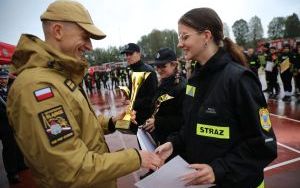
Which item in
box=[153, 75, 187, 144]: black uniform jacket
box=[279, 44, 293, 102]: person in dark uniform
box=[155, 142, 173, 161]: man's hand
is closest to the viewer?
box=[155, 142, 173, 161]: man's hand

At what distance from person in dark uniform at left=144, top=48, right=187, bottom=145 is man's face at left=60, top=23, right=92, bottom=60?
2.01 metres

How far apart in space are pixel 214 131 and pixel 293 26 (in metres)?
81.1

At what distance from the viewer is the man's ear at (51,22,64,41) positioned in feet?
6.83

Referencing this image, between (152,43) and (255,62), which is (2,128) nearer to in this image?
(255,62)

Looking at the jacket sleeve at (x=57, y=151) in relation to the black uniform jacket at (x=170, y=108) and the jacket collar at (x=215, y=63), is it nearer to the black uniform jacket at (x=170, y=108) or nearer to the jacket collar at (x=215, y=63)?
the jacket collar at (x=215, y=63)

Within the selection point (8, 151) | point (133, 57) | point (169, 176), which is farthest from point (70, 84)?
point (8, 151)

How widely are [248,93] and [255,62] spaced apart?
1326 cm

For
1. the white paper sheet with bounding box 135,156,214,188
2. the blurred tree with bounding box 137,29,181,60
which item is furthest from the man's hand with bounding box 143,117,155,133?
the blurred tree with bounding box 137,29,181,60

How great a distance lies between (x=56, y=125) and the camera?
1.73 m

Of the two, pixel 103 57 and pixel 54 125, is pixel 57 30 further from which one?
pixel 103 57

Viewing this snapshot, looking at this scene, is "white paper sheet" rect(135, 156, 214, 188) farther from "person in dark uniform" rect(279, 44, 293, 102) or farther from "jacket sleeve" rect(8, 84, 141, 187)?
"person in dark uniform" rect(279, 44, 293, 102)

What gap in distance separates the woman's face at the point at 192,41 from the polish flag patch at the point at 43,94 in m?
1.11

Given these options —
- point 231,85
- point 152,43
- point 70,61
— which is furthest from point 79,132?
point 152,43

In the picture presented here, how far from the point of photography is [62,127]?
175cm
